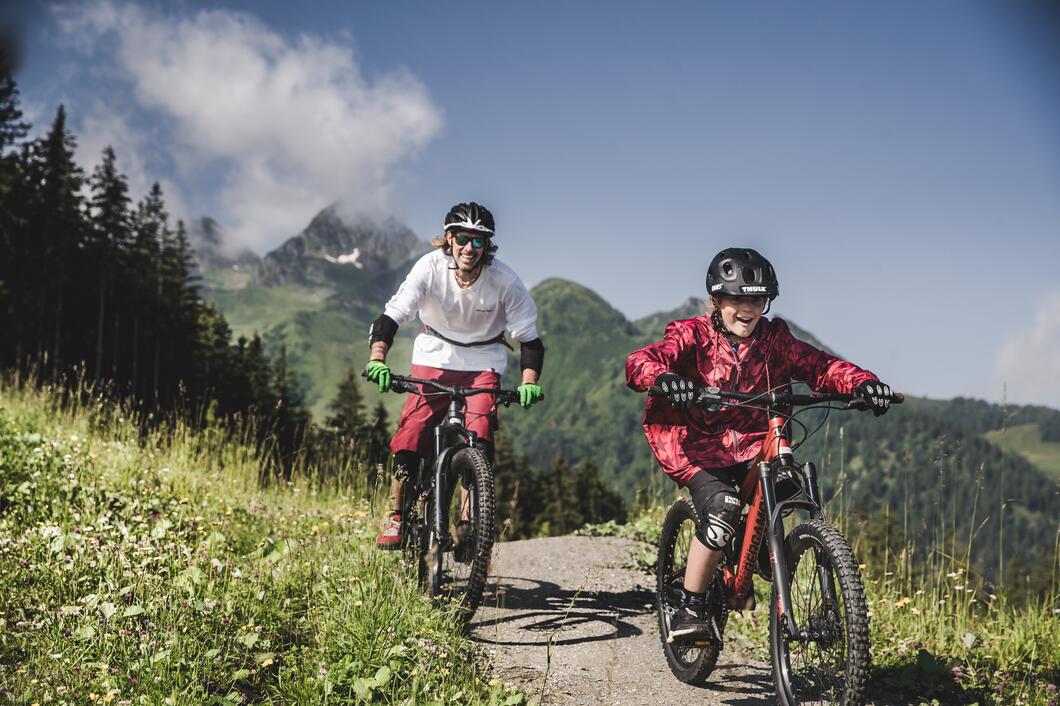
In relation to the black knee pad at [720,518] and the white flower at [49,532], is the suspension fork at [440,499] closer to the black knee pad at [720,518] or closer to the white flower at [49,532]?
the black knee pad at [720,518]

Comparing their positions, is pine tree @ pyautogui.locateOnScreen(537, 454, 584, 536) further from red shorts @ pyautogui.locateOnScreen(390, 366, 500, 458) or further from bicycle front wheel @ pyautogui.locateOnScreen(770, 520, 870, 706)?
bicycle front wheel @ pyautogui.locateOnScreen(770, 520, 870, 706)

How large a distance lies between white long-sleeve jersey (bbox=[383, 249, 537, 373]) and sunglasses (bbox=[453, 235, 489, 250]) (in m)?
0.23

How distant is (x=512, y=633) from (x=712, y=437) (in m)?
2.04

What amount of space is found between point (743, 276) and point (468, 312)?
236cm

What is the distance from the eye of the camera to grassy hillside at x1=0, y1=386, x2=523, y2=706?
12.0 ft

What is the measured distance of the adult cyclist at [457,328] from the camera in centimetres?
554

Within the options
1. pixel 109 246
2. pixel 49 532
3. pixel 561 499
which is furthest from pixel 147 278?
pixel 49 532

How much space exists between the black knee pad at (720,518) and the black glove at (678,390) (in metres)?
0.64

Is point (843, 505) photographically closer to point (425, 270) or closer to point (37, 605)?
point (425, 270)

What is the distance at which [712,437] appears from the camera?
437 centimetres

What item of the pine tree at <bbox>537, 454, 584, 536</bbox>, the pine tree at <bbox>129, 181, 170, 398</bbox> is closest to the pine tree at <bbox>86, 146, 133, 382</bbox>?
the pine tree at <bbox>129, 181, 170, 398</bbox>

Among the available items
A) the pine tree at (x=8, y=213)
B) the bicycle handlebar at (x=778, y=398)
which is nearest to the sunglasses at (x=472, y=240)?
the bicycle handlebar at (x=778, y=398)

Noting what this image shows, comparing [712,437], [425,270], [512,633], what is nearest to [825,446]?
[712,437]

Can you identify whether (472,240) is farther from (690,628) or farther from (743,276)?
(690,628)
